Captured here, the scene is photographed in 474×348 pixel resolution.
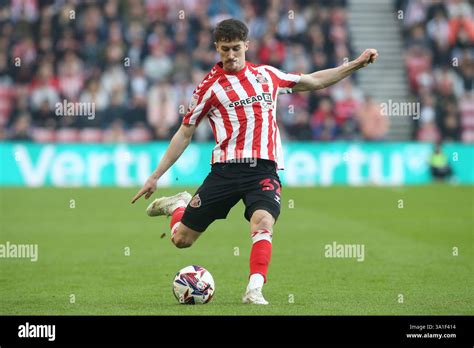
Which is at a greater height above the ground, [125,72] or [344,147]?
[125,72]

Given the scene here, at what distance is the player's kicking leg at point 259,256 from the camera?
8961 millimetres

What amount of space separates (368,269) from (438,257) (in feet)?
4.74

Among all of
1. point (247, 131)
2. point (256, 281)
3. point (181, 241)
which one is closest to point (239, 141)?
point (247, 131)

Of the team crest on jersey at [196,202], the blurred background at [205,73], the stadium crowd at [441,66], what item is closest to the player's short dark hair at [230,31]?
the team crest on jersey at [196,202]

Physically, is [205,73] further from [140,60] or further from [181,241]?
[181,241]

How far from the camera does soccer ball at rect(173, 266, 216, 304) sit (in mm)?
9227

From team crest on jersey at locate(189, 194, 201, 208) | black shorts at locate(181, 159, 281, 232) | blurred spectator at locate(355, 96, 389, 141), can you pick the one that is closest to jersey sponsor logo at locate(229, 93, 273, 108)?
black shorts at locate(181, 159, 281, 232)

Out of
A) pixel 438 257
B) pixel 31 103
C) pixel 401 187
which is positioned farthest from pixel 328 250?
pixel 31 103

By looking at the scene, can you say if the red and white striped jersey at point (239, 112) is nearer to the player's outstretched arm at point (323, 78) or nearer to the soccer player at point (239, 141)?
the soccer player at point (239, 141)

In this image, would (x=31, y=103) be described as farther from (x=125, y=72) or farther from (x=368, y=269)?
(x=368, y=269)

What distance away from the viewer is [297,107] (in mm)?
27312

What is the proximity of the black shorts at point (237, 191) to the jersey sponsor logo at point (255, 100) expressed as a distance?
54 cm

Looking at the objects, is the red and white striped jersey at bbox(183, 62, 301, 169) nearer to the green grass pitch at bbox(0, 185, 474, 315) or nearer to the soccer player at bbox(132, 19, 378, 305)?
the soccer player at bbox(132, 19, 378, 305)
